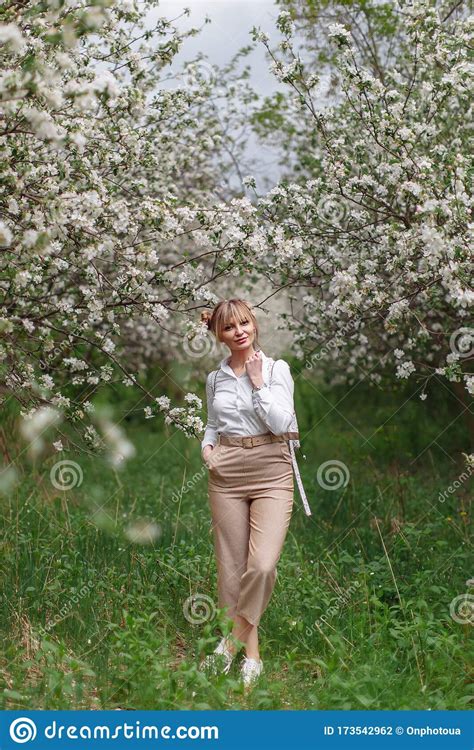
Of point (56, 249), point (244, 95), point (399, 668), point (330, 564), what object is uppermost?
point (244, 95)

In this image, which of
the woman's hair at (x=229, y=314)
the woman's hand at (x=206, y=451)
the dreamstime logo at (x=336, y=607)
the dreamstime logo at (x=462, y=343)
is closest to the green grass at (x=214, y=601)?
the dreamstime logo at (x=336, y=607)

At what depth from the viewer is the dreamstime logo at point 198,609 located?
5.16 meters

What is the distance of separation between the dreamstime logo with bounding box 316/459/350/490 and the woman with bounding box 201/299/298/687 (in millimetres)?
3245

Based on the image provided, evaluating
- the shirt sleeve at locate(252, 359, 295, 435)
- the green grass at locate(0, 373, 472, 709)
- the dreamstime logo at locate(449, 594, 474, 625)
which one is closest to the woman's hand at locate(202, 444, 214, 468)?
the shirt sleeve at locate(252, 359, 295, 435)

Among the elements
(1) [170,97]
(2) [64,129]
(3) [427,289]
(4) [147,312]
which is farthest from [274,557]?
(1) [170,97]

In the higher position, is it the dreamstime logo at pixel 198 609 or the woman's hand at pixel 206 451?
the woman's hand at pixel 206 451

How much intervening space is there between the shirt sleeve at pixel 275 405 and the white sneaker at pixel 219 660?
1.02 meters

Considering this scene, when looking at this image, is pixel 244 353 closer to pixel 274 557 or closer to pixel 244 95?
pixel 274 557

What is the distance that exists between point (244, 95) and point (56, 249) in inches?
186

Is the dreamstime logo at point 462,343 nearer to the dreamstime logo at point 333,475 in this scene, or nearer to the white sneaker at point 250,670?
the dreamstime logo at point 333,475

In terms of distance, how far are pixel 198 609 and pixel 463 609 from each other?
1.46 metres

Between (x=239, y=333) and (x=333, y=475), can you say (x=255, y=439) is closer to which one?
(x=239, y=333)

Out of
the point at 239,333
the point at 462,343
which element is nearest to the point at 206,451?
the point at 239,333

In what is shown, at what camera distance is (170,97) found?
5953 millimetres
